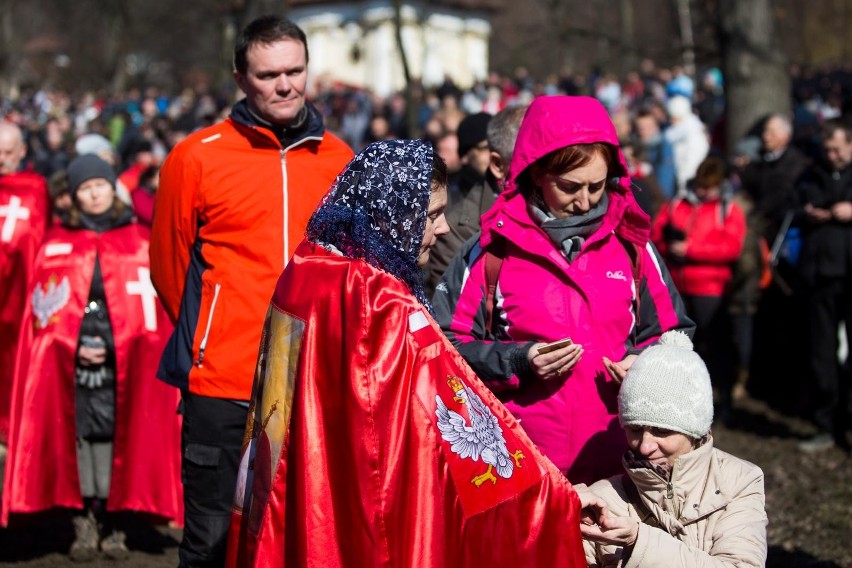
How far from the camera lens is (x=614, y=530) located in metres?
3.69

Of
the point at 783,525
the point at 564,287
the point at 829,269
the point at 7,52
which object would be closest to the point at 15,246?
the point at 783,525

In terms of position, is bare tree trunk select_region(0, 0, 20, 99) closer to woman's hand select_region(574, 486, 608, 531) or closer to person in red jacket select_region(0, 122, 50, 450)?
person in red jacket select_region(0, 122, 50, 450)

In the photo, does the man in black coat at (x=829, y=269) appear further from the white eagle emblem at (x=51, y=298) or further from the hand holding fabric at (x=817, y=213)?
the white eagle emblem at (x=51, y=298)

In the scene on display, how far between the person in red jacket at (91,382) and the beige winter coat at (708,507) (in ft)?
12.3

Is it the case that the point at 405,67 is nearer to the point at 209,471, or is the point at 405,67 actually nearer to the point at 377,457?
the point at 209,471

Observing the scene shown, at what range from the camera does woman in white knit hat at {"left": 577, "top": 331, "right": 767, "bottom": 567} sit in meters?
3.83

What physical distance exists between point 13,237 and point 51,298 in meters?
1.88

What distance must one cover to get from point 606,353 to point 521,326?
294mm

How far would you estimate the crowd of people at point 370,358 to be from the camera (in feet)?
11.6

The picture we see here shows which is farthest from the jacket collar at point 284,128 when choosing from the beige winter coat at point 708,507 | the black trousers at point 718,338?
the black trousers at point 718,338

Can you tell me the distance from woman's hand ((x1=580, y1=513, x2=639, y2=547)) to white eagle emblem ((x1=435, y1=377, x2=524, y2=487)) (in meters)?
0.31

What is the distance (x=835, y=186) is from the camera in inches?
360

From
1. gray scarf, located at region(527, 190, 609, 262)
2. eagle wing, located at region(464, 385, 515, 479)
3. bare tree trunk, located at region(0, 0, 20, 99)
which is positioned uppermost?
bare tree trunk, located at region(0, 0, 20, 99)

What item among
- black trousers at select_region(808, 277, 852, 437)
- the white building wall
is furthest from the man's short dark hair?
the white building wall
